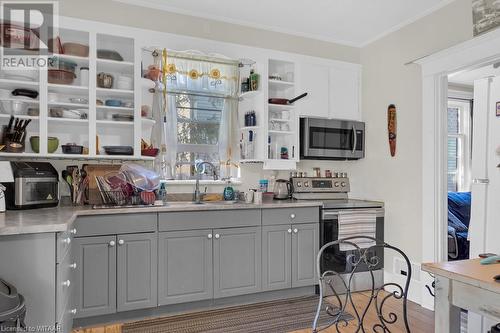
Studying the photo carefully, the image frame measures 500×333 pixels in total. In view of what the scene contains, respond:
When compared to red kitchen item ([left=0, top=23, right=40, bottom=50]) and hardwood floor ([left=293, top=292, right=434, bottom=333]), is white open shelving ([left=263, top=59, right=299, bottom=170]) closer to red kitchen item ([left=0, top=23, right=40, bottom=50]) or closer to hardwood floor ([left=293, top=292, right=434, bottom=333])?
hardwood floor ([left=293, top=292, right=434, bottom=333])

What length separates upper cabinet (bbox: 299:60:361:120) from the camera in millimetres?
3852

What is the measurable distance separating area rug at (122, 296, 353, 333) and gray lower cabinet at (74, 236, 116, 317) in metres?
0.28

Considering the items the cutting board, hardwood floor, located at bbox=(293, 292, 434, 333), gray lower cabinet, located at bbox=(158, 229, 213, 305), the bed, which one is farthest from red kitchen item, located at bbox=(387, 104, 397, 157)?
the cutting board

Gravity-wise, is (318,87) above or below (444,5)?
below

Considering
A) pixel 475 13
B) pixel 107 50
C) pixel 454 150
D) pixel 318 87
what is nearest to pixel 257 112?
pixel 318 87

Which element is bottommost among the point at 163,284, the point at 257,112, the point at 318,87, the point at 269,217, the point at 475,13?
the point at 163,284

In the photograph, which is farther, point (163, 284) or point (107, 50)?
point (107, 50)

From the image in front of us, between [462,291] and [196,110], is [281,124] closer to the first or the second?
[196,110]

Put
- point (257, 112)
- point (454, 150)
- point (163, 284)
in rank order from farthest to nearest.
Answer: point (454, 150), point (257, 112), point (163, 284)

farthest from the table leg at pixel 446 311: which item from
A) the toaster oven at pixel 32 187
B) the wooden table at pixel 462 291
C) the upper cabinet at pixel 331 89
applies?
the toaster oven at pixel 32 187

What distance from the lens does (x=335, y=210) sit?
11.5ft

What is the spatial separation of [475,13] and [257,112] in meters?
2.08

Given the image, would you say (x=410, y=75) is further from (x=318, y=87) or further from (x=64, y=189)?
(x=64, y=189)

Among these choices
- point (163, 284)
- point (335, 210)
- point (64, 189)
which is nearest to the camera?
point (163, 284)
